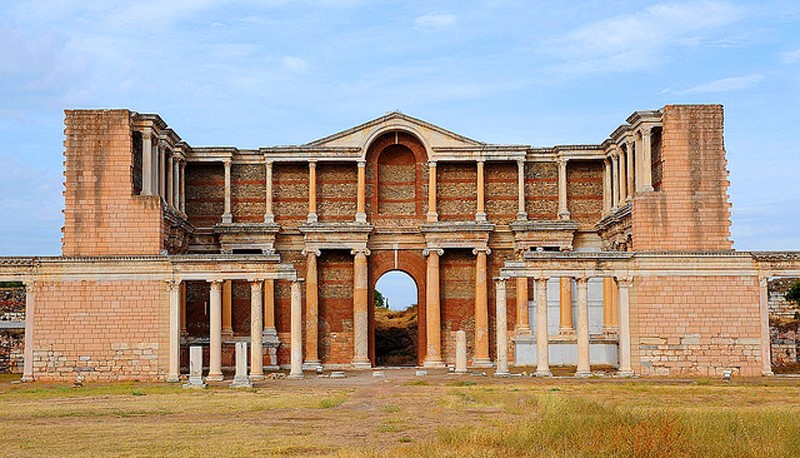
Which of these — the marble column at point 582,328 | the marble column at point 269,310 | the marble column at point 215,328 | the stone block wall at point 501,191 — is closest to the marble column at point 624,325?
the marble column at point 582,328

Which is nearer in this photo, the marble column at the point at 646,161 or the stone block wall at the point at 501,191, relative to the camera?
the marble column at the point at 646,161

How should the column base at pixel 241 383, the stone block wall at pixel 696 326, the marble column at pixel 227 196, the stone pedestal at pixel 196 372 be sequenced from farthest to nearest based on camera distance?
the marble column at pixel 227 196 → the stone block wall at pixel 696 326 → the column base at pixel 241 383 → the stone pedestal at pixel 196 372

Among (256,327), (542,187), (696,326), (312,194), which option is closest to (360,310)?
(312,194)

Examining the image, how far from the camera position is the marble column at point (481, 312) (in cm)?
4759

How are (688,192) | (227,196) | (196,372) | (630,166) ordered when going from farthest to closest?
(227,196)
(630,166)
(688,192)
(196,372)

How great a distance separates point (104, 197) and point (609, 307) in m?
21.9

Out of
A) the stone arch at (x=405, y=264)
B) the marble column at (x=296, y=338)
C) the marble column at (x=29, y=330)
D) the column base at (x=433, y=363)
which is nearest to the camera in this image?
the marble column at (x=29, y=330)

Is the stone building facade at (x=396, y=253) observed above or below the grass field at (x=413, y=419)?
above

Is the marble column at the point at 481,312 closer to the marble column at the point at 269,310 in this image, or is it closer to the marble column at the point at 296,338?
the marble column at the point at 269,310

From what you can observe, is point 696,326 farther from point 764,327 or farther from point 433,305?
point 433,305

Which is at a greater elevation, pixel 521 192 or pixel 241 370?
pixel 521 192

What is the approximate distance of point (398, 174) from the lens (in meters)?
50.4

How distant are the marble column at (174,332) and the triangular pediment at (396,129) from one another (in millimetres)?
11893

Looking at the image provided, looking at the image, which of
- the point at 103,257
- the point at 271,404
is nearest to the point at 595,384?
the point at 271,404
